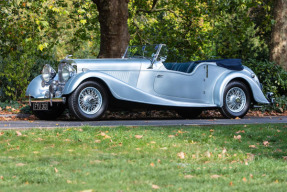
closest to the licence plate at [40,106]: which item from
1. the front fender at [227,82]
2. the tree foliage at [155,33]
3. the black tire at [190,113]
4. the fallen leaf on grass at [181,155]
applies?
the black tire at [190,113]

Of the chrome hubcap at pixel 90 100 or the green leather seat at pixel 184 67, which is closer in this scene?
the chrome hubcap at pixel 90 100

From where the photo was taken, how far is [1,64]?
17.7 metres

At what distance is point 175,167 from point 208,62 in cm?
689

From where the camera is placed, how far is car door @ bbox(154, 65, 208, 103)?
39.9 ft

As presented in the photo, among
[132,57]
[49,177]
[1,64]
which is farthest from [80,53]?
[49,177]

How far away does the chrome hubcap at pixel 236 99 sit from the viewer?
12.7 meters

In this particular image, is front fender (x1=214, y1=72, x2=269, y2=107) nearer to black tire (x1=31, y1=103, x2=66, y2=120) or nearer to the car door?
the car door

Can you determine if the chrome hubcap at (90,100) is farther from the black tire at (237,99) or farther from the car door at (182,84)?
the black tire at (237,99)

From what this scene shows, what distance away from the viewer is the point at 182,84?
12.3 m

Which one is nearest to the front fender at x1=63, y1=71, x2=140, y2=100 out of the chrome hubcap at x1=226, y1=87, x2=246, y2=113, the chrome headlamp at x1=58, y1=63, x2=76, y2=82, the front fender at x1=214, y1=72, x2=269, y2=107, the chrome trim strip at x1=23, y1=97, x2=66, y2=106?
the chrome trim strip at x1=23, y1=97, x2=66, y2=106

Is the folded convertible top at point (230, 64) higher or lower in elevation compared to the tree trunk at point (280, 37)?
lower

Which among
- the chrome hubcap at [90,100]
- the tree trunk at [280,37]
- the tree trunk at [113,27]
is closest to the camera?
the chrome hubcap at [90,100]

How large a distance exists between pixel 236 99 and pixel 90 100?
3529 mm

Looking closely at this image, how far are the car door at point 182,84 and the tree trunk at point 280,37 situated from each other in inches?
196
